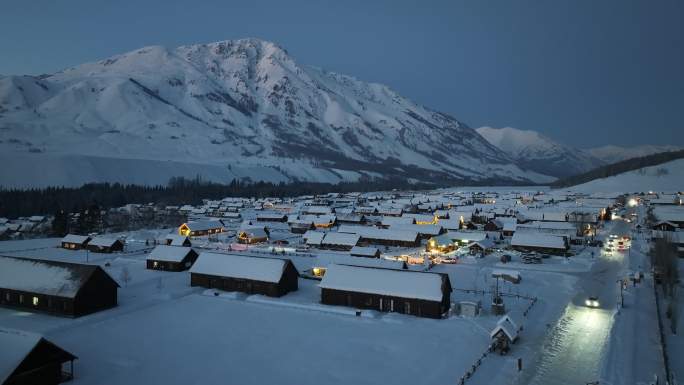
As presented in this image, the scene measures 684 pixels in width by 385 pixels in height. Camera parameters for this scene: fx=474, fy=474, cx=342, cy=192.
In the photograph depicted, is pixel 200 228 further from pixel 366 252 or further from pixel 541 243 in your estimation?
pixel 541 243

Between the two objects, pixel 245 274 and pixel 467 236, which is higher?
pixel 467 236

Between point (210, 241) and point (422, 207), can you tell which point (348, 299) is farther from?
point (422, 207)

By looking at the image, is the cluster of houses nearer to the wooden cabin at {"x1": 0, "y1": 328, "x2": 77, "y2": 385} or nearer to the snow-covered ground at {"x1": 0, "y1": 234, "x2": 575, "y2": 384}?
the snow-covered ground at {"x1": 0, "y1": 234, "x2": 575, "y2": 384}

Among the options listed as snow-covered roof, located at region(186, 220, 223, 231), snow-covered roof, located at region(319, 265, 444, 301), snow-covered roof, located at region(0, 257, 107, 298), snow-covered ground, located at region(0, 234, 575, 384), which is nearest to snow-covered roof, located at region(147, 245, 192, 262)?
snow-covered ground, located at region(0, 234, 575, 384)

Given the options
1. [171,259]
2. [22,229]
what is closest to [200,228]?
[171,259]

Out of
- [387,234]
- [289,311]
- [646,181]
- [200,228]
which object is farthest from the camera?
[646,181]

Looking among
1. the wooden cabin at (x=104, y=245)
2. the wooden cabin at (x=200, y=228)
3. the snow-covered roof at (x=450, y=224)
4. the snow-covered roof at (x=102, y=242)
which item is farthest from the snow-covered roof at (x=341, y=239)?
the snow-covered roof at (x=102, y=242)
